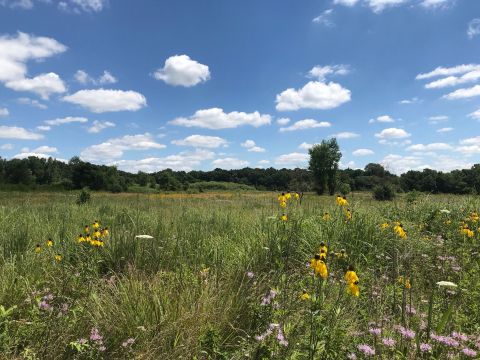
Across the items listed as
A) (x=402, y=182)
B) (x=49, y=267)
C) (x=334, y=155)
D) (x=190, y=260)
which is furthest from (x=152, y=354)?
(x=334, y=155)

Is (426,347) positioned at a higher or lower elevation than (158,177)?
lower

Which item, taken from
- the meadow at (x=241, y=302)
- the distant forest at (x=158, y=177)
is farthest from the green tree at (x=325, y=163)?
the meadow at (x=241, y=302)

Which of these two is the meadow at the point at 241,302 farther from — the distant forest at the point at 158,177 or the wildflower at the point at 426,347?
the distant forest at the point at 158,177

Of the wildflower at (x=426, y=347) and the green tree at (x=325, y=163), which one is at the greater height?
the green tree at (x=325, y=163)

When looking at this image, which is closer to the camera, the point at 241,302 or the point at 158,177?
the point at 241,302

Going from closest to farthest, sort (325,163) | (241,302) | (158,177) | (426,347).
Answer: (426,347) → (241,302) → (325,163) → (158,177)

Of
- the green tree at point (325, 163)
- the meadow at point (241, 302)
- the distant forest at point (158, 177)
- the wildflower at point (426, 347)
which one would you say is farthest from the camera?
the green tree at point (325, 163)

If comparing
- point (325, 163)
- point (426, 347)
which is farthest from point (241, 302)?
point (325, 163)

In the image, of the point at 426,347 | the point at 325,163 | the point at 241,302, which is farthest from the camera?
the point at 325,163

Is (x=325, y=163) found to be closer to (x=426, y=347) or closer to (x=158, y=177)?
(x=158, y=177)

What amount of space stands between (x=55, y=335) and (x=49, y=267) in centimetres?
201

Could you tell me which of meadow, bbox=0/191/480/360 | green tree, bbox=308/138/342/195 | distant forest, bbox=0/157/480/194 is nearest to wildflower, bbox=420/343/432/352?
meadow, bbox=0/191/480/360

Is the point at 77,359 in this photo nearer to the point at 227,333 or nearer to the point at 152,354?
the point at 152,354

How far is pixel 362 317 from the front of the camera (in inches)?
136
